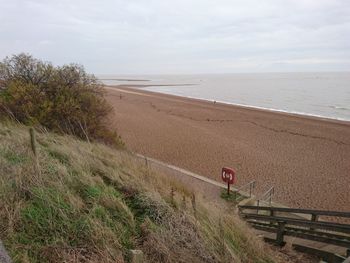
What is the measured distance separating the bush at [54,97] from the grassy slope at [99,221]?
231 inches

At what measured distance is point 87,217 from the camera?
11.4 ft

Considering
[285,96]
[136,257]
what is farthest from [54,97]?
[285,96]

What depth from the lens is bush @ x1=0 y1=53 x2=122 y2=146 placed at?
1055 centimetres

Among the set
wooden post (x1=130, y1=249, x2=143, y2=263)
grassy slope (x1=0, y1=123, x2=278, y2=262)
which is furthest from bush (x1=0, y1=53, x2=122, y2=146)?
wooden post (x1=130, y1=249, x2=143, y2=263)

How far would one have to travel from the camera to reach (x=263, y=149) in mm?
19719

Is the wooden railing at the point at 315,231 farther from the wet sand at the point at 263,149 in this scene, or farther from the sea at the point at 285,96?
the sea at the point at 285,96

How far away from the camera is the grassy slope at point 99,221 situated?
10.2ft

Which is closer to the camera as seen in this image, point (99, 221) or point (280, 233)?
point (99, 221)

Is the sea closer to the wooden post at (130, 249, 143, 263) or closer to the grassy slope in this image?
the grassy slope

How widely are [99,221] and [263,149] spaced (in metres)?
17.3

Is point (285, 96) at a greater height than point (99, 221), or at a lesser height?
greater

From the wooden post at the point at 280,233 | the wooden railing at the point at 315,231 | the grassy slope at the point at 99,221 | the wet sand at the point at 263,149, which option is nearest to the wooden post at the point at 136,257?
the grassy slope at the point at 99,221

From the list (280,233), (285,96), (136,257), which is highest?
(285,96)

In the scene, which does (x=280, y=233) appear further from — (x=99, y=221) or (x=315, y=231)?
(x=99, y=221)
